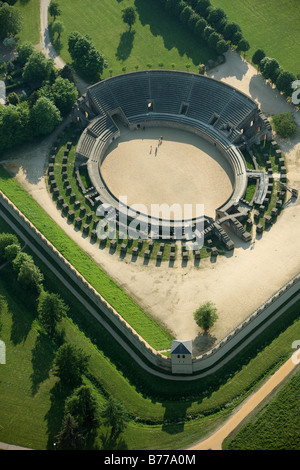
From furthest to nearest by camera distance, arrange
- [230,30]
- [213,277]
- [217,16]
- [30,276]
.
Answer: [217,16]
[230,30]
[213,277]
[30,276]

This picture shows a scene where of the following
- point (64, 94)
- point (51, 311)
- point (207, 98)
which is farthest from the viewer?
point (207, 98)

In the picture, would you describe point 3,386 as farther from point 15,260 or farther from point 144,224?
point 144,224

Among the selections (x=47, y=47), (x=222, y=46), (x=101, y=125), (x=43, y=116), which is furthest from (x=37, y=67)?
(x=222, y=46)

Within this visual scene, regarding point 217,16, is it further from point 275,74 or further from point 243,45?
point 275,74

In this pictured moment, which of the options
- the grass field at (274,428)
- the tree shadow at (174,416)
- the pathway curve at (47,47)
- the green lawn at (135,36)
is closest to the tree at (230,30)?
the green lawn at (135,36)

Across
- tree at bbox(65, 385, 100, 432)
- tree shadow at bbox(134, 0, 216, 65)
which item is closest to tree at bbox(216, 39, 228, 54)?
tree shadow at bbox(134, 0, 216, 65)

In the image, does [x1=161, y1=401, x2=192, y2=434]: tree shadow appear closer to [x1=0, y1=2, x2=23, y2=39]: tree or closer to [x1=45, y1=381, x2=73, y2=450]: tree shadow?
[x1=45, y1=381, x2=73, y2=450]: tree shadow

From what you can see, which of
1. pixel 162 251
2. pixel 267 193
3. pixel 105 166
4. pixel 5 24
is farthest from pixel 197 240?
pixel 5 24
